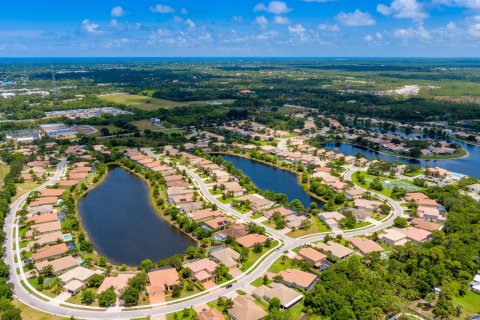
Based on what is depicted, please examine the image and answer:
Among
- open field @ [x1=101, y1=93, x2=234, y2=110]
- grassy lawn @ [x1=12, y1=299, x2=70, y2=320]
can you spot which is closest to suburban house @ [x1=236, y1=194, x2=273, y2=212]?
grassy lawn @ [x1=12, y1=299, x2=70, y2=320]

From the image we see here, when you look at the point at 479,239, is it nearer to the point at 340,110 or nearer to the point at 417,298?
the point at 417,298

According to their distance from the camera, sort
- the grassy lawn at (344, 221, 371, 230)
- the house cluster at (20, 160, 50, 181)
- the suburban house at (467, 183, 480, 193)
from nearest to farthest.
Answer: the grassy lawn at (344, 221, 371, 230) → the suburban house at (467, 183, 480, 193) → the house cluster at (20, 160, 50, 181)

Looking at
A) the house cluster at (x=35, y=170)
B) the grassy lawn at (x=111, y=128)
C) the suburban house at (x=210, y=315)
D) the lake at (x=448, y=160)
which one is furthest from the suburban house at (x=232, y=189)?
the grassy lawn at (x=111, y=128)

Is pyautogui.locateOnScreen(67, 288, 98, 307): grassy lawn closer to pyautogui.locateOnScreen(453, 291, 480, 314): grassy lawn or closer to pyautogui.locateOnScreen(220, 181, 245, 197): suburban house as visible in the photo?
pyautogui.locateOnScreen(220, 181, 245, 197): suburban house

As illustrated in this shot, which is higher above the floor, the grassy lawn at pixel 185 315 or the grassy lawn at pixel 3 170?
the grassy lawn at pixel 3 170

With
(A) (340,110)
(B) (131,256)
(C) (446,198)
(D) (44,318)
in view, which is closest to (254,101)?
(A) (340,110)

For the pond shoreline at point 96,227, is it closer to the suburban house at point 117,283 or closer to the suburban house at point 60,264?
the suburban house at point 60,264
